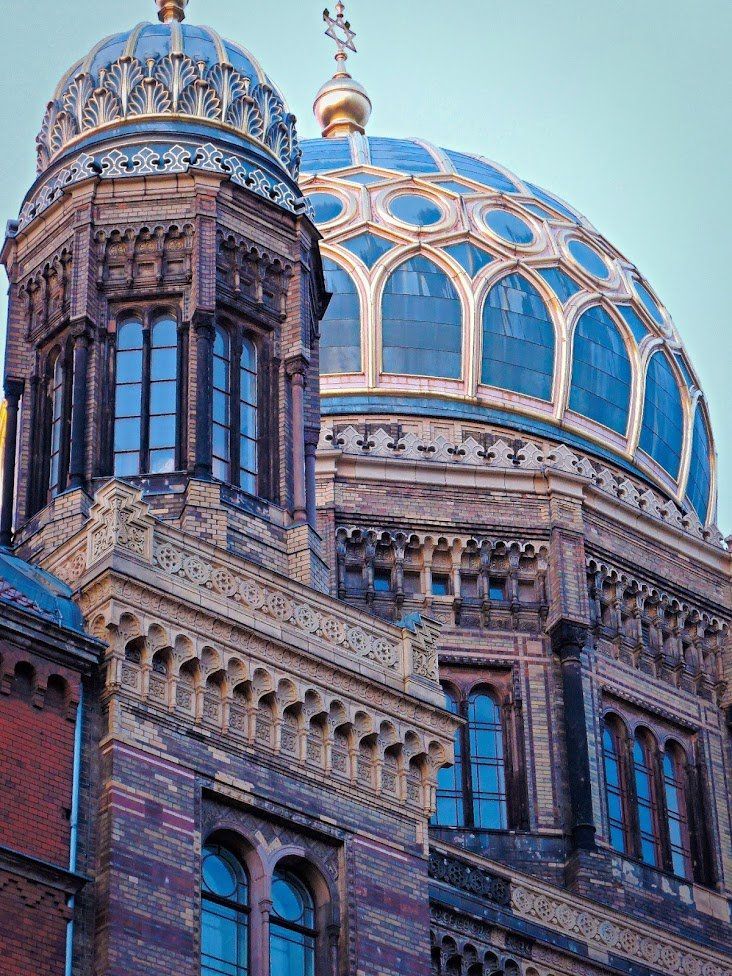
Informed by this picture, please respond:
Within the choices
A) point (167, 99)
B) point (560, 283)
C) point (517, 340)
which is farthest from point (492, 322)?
point (167, 99)

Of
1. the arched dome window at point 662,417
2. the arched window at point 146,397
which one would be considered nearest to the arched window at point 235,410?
the arched window at point 146,397

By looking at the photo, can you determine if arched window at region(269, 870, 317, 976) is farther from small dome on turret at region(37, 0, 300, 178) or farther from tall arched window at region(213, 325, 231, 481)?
small dome on turret at region(37, 0, 300, 178)

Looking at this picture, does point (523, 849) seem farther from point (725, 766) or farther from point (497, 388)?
point (497, 388)

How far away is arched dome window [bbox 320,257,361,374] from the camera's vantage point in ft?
148

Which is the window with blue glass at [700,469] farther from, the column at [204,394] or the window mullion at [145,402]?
the window mullion at [145,402]

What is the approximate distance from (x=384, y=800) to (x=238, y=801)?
2336mm

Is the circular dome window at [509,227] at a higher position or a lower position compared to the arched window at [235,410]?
higher

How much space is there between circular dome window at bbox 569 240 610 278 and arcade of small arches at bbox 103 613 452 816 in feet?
60.2

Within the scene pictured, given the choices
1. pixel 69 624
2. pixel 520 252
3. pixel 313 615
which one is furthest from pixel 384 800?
pixel 520 252

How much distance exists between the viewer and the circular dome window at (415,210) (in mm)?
47094

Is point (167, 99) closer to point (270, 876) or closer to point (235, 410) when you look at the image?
point (235, 410)

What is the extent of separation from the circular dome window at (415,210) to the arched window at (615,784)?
9717 millimetres

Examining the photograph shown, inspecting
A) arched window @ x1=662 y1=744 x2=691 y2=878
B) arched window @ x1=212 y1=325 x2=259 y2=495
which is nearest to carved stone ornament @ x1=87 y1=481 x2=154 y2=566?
arched window @ x1=212 y1=325 x2=259 y2=495

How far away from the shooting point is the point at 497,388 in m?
45.7
